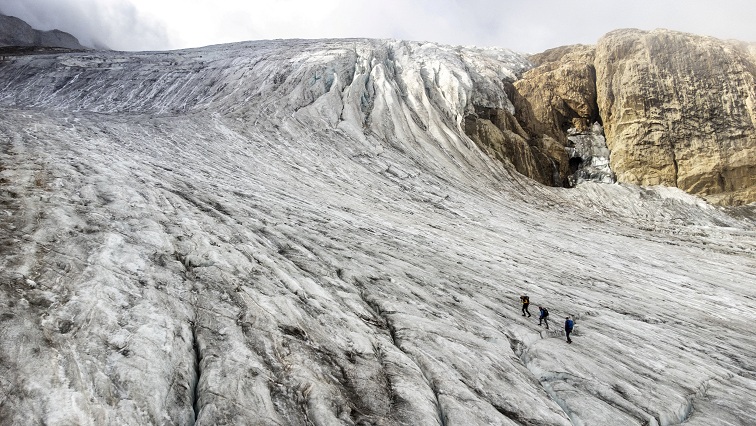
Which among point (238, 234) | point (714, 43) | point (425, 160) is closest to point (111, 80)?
point (425, 160)

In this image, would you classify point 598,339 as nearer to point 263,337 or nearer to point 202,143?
point 263,337

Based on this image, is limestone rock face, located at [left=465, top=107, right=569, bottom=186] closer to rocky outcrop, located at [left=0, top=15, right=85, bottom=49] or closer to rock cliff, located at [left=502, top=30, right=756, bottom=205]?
rock cliff, located at [left=502, top=30, right=756, bottom=205]

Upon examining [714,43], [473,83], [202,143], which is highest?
[714,43]

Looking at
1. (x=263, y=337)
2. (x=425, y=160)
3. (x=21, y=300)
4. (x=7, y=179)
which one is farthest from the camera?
(x=425, y=160)

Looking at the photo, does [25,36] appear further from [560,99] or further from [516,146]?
[560,99]

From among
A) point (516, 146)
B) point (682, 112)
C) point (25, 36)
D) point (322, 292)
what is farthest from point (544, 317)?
point (25, 36)

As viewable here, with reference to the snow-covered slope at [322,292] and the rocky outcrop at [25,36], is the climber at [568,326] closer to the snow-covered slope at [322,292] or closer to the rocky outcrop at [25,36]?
the snow-covered slope at [322,292]
